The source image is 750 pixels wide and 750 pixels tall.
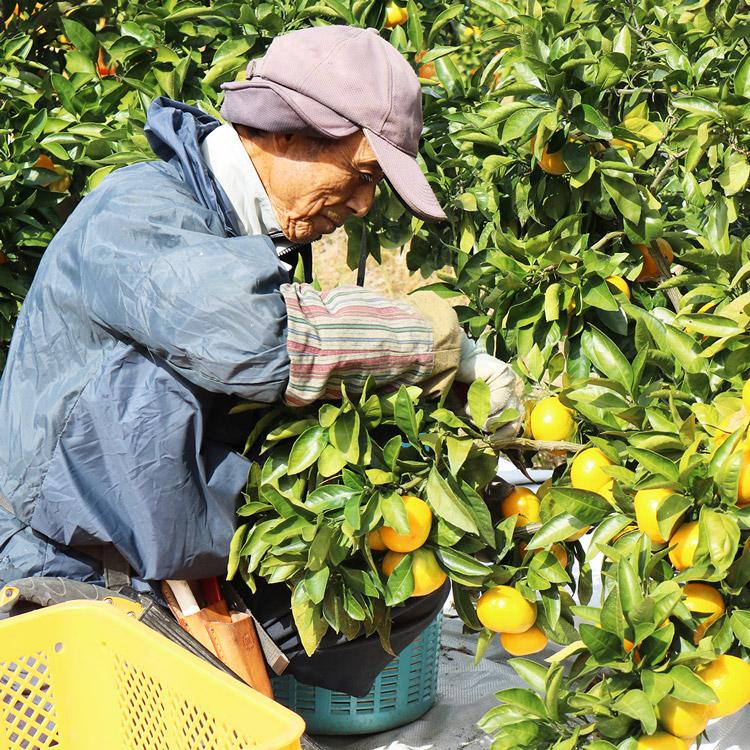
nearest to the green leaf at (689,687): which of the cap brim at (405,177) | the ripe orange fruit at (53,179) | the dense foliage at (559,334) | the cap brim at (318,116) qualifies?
the dense foliage at (559,334)

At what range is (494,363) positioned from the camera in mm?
1452

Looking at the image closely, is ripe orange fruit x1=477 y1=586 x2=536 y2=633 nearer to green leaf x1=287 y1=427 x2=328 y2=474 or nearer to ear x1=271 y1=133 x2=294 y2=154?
green leaf x1=287 y1=427 x2=328 y2=474

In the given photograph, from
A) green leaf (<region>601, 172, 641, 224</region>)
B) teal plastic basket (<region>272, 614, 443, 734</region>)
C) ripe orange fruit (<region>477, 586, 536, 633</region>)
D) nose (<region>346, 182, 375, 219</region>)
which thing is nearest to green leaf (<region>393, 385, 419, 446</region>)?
ripe orange fruit (<region>477, 586, 536, 633</region>)

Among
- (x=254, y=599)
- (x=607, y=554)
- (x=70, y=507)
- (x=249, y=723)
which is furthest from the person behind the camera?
(x=254, y=599)

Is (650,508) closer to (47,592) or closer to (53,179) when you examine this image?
(47,592)

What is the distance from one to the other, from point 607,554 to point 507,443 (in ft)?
0.75

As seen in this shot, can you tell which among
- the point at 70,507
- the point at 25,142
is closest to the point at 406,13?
the point at 25,142

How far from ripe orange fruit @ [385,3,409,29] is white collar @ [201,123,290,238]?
2.72 ft

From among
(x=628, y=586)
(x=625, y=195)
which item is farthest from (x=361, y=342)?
(x=625, y=195)

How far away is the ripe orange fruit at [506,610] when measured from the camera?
4.58 feet

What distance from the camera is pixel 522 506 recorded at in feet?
4.81

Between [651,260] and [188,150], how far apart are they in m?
0.76

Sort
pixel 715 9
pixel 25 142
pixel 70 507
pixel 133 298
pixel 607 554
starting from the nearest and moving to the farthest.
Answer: pixel 607 554
pixel 133 298
pixel 70 507
pixel 715 9
pixel 25 142

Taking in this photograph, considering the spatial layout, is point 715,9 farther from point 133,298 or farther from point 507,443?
point 133,298
